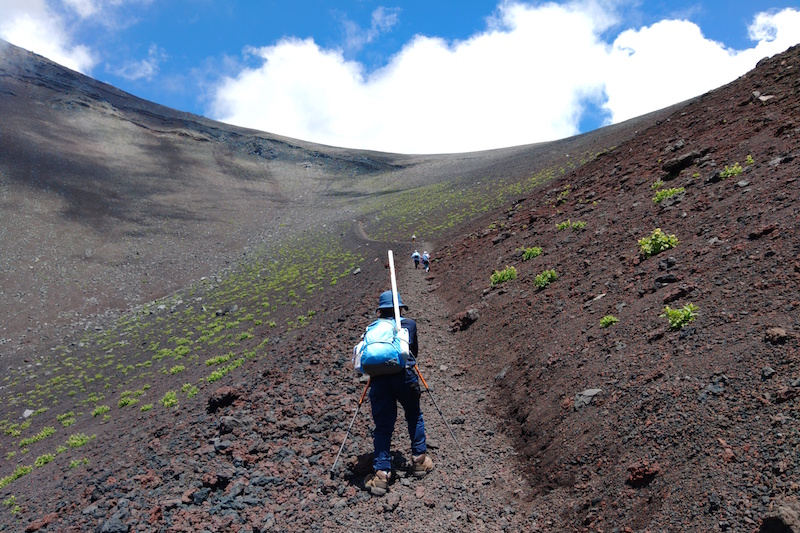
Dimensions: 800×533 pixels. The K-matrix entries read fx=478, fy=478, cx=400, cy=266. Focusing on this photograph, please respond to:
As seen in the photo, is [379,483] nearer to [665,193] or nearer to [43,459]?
[665,193]

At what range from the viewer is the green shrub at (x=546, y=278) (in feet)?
36.9

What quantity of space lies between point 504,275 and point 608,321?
5.88 meters

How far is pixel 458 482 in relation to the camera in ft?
18.3

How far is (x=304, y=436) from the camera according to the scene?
23.4 ft

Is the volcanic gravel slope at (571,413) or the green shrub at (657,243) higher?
the green shrub at (657,243)

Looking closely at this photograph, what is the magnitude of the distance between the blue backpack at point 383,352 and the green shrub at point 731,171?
357 inches

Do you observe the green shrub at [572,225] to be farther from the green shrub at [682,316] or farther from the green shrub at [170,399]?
the green shrub at [170,399]

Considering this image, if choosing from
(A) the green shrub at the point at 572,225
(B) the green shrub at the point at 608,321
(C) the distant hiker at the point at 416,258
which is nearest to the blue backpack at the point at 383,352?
(B) the green shrub at the point at 608,321

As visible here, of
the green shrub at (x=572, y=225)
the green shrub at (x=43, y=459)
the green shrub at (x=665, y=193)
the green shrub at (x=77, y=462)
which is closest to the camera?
the green shrub at (x=77, y=462)

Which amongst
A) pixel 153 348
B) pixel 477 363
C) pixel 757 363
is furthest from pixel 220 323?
pixel 757 363

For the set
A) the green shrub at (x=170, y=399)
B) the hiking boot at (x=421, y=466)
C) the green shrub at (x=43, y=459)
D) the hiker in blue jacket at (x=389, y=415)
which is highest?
the hiker in blue jacket at (x=389, y=415)

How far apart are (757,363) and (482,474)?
10.4 ft

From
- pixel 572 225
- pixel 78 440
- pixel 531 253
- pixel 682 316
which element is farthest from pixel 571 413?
pixel 78 440

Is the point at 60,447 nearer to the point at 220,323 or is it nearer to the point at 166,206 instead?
the point at 220,323
